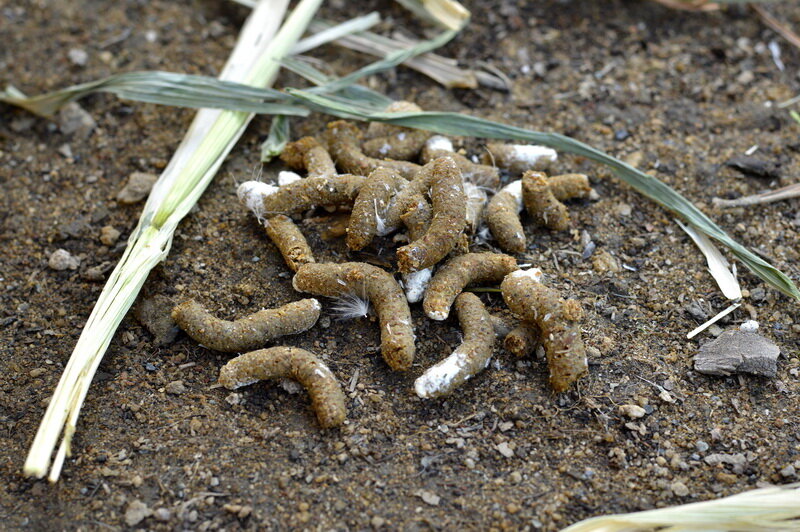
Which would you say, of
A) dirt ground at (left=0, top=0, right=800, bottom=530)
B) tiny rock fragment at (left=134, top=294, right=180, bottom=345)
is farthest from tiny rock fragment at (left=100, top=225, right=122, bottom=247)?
tiny rock fragment at (left=134, top=294, right=180, bottom=345)

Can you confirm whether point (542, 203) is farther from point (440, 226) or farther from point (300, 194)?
point (300, 194)

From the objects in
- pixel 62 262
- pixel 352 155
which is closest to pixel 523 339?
pixel 352 155

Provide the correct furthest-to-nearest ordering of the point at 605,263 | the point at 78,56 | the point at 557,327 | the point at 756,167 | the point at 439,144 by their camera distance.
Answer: the point at 78,56, the point at 756,167, the point at 439,144, the point at 605,263, the point at 557,327

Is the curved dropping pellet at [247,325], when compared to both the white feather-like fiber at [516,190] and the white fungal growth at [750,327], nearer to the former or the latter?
the white feather-like fiber at [516,190]

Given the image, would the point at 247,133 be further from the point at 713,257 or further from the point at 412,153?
the point at 713,257

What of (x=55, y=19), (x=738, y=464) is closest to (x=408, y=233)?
(x=738, y=464)

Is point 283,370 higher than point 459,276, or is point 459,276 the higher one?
point 459,276

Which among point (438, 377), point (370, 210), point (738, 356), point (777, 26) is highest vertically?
point (777, 26)
